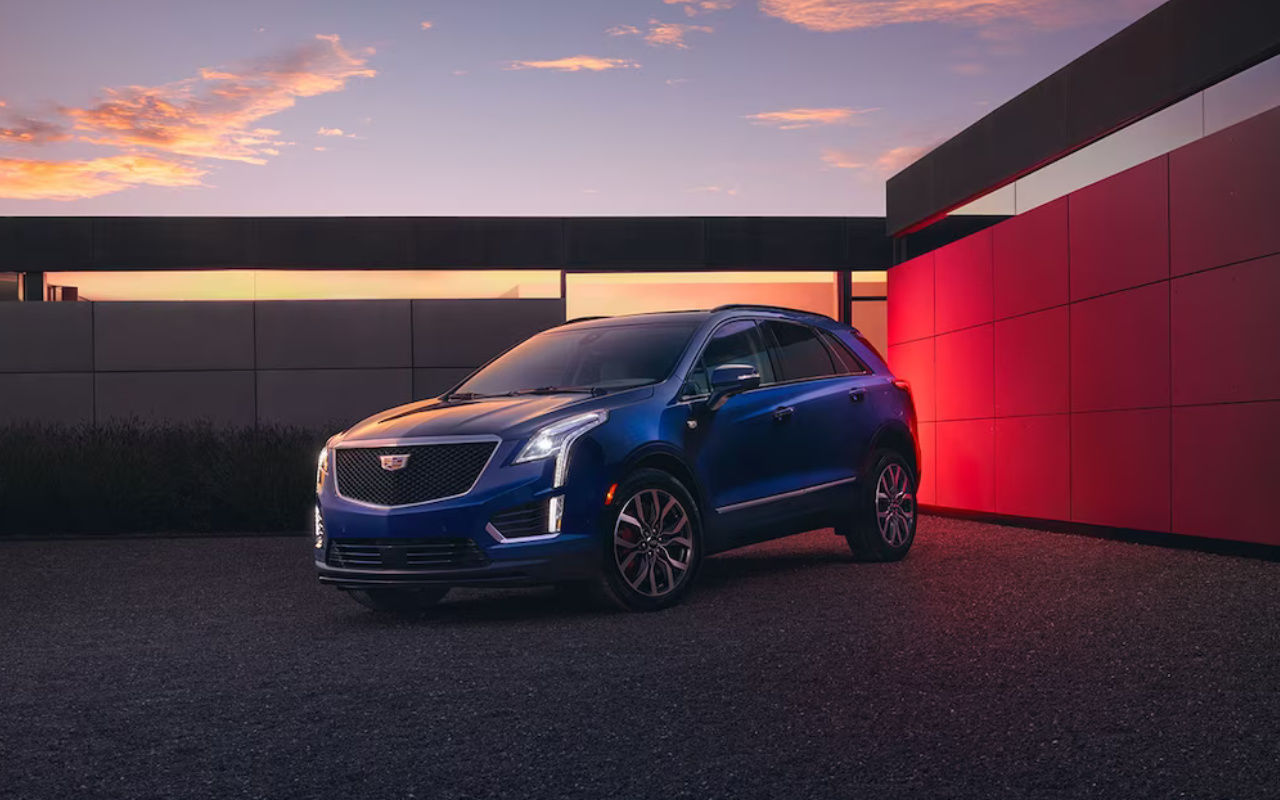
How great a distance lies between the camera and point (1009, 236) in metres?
16.0

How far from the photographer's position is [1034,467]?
15.2m

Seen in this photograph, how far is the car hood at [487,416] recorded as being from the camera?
26.6ft

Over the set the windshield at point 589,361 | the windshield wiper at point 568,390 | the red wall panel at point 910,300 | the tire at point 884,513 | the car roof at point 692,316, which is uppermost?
the red wall panel at point 910,300

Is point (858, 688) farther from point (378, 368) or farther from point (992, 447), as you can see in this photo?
point (378, 368)

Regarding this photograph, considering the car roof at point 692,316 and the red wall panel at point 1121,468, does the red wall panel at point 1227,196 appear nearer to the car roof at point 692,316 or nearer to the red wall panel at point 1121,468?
the red wall panel at point 1121,468

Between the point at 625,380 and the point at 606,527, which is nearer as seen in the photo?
the point at 606,527

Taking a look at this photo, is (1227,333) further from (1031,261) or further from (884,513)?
(1031,261)

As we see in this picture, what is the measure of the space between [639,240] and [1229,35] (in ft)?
41.2

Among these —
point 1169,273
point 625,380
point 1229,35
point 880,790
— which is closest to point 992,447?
point 1169,273

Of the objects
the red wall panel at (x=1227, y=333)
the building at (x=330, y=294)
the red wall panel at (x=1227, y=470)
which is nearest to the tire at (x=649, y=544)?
the red wall panel at (x=1227, y=470)

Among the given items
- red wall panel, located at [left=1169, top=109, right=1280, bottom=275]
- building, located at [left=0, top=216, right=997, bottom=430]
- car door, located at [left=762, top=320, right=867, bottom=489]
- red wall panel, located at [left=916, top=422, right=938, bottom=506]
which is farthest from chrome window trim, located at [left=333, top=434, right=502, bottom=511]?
building, located at [left=0, top=216, right=997, bottom=430]

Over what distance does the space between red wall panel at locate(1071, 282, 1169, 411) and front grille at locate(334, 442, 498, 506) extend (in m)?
7.13

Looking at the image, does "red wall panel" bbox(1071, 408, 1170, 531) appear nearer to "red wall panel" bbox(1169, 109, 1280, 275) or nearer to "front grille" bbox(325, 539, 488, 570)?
"red wall panel" bbox(1169, 109, 1280, 275)

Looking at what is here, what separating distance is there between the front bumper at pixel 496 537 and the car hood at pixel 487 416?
215mm
